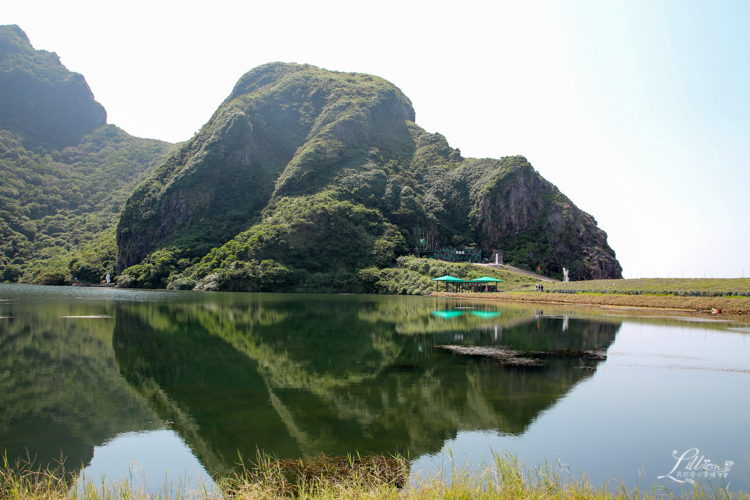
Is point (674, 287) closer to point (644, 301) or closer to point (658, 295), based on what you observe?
point (658, 295)

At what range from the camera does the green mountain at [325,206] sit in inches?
3922

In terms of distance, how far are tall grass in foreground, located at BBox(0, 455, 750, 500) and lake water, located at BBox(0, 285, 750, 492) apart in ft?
1.55

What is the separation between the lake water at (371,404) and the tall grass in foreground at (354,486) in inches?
18.6

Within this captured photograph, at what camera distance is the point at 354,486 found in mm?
6125

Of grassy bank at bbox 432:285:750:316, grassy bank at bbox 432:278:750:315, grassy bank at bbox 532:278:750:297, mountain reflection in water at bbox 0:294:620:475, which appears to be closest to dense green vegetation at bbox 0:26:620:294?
grassy bank at bbox 432:285:750:316

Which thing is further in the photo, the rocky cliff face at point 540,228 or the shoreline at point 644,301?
the rocky cliff face at point 540,228

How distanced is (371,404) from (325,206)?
9639 centimetres

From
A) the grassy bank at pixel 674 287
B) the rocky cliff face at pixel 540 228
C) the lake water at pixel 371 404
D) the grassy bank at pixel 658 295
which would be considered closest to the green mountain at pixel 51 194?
the rocky cliff face at pixel 540 228

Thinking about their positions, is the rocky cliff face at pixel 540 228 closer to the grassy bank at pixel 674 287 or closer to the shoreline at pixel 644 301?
the grassy bank at pixel 674 287

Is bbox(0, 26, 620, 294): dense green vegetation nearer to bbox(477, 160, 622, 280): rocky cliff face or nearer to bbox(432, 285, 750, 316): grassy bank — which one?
bbox(477, 160, 622, 280): rocky cliff face

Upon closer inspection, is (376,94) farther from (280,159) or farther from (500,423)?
(500,423)

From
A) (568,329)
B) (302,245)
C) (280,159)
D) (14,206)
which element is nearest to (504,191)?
(302,245)

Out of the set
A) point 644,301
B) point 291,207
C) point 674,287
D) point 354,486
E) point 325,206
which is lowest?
point 354,486

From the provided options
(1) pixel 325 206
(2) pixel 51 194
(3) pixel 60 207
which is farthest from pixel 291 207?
(2) pixel 51 194
